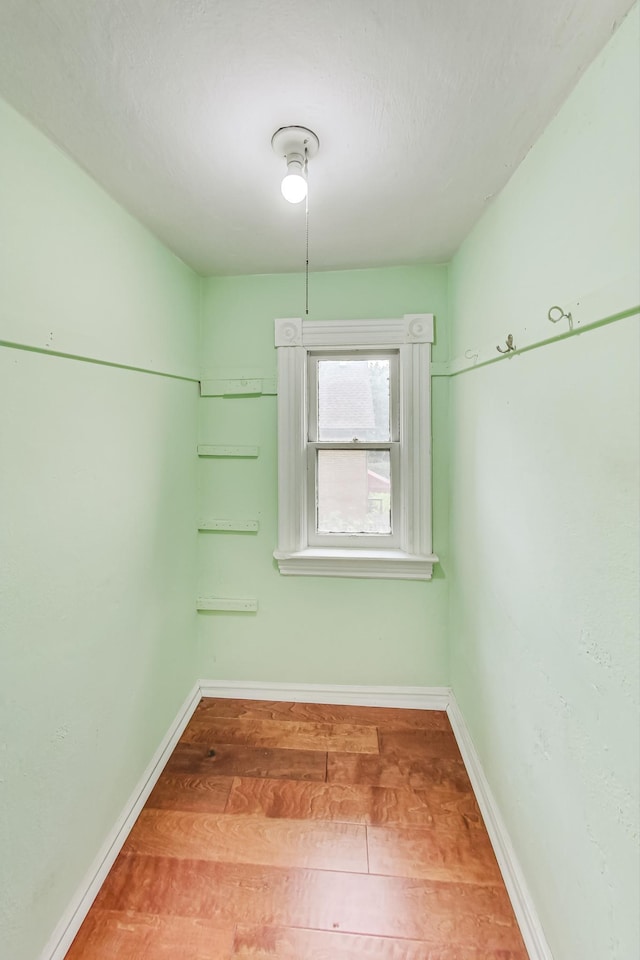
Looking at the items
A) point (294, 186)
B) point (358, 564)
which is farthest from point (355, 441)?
point (294, 186)

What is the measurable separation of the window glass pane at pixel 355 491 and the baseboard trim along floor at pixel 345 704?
0.88 meters

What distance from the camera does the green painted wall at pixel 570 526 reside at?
2.61 ft

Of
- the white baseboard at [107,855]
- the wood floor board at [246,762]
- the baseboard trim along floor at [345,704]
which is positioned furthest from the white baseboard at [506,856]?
the white baseboard at [107,855]

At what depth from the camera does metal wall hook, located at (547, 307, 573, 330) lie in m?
0.96

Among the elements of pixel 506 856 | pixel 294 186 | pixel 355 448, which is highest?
pixel 294 186

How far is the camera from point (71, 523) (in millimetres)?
1204

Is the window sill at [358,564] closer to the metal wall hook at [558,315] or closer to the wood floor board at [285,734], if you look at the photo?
the wood floor board at [285,734]

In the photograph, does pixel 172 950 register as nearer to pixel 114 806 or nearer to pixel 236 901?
pixel 236 901

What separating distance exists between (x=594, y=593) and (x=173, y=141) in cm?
164

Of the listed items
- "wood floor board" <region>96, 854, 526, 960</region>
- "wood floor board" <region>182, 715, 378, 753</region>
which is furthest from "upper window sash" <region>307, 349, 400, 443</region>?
"wood floor board" <region>96, 854, 526, 960</region>

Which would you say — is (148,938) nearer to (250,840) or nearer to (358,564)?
(250,840)

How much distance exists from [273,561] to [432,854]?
1333 mm

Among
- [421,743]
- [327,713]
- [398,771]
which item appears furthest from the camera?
[327,713]

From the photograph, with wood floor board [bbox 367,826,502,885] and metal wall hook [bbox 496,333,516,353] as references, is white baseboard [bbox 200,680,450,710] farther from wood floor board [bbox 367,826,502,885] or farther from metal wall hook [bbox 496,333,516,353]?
metal wall hook [bbox 496,333,516,353]
